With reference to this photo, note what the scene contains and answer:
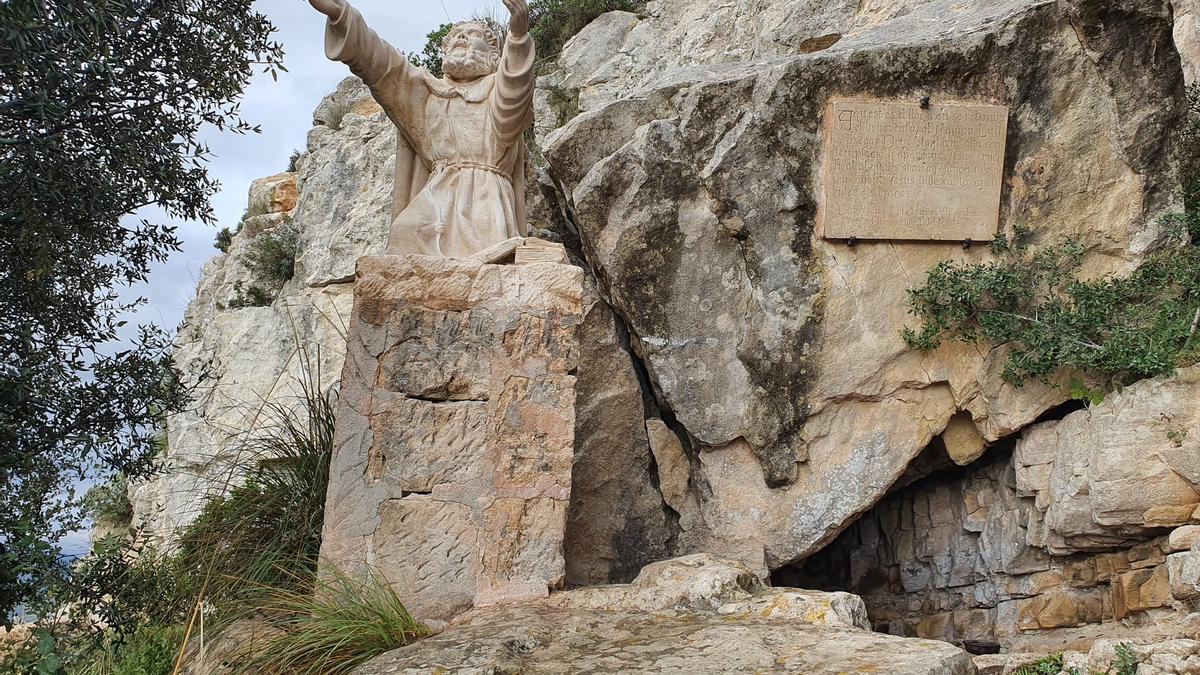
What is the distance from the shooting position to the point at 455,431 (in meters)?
5.09

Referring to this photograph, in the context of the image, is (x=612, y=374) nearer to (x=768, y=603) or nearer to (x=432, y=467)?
(x=432, y=467)

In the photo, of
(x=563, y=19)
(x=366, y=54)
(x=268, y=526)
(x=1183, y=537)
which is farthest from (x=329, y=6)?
(x=563, y=19)

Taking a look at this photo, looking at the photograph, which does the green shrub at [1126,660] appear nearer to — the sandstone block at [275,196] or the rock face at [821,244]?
the rock face at [821,244]

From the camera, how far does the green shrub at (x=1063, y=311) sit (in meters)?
6.13

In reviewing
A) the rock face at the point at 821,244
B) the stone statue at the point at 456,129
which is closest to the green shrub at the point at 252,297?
the rock face at the point at 821,244

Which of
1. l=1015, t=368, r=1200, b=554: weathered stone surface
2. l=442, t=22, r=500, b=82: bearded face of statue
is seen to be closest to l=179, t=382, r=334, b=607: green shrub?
l=442, t=22, r=500, b=82: bearded face of statue

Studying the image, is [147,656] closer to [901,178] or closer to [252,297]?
[901,178]

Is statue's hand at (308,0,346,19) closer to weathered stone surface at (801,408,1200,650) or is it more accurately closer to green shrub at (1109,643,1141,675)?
weathered stone surface at (801,408,1200,650)

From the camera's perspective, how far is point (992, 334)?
664 cm

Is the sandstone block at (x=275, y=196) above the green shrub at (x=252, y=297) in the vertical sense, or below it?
above

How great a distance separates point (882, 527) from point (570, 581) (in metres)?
2.70

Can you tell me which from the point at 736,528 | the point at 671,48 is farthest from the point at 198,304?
the point at 736,528

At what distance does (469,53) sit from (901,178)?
9.94 feet

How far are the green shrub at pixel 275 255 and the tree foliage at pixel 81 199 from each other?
7.55 meters
